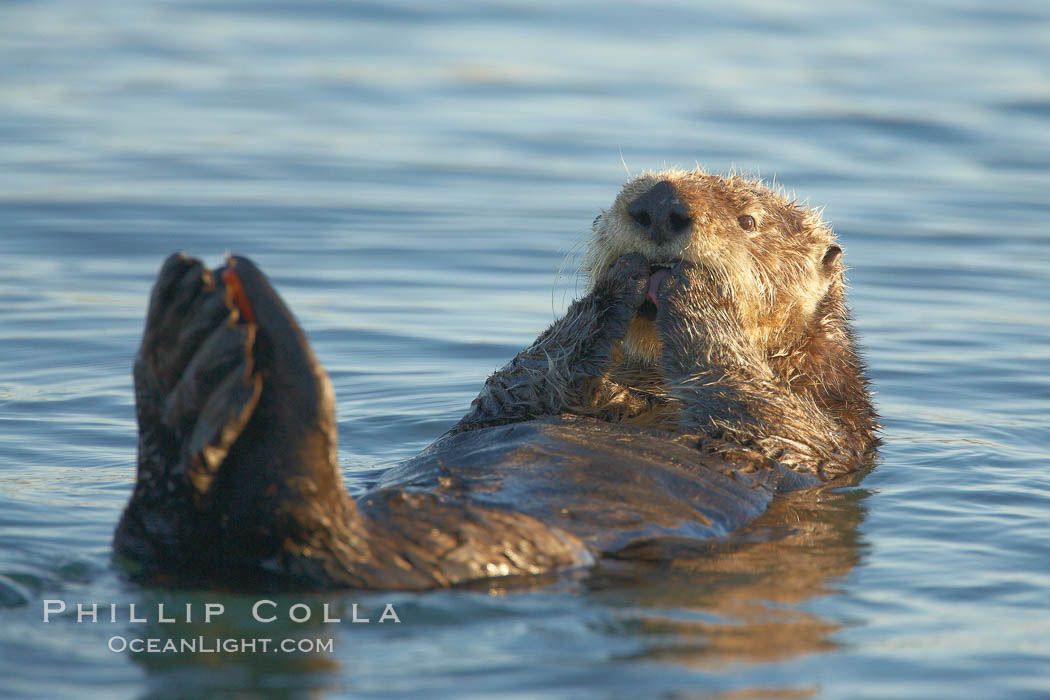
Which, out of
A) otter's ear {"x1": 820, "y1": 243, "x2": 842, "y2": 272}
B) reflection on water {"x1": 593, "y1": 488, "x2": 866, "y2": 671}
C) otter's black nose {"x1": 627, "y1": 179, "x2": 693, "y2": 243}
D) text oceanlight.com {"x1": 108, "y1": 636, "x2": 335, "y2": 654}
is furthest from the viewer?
otter's ear {"x1": 820, "y1": 243, "x2": 842, "y2": 272}

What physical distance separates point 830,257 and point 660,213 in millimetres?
1066

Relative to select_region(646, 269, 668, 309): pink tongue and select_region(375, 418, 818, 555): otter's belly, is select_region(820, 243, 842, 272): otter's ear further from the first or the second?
select_region(375, 418, 818, 555): otter's belly

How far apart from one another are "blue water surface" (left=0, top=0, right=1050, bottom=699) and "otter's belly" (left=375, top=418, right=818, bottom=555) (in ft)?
0.47

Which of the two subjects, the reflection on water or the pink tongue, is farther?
the pink tongue

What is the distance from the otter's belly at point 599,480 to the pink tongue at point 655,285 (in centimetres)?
46

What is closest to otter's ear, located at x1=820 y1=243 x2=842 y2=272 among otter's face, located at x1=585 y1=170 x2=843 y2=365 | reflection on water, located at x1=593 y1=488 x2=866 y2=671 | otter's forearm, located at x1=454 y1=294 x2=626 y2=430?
otter's face, located at x1=585 y1=170 x2=843 y2=365

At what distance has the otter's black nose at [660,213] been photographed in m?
4.69

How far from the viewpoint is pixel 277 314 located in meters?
3.35

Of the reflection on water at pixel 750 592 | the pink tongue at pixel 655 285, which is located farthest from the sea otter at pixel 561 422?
the reflection on water at pixel 750 592

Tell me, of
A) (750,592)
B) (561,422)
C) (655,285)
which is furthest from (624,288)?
(750,592)

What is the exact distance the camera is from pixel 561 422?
4719 mm

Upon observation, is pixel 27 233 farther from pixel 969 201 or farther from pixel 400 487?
pixel 969 201

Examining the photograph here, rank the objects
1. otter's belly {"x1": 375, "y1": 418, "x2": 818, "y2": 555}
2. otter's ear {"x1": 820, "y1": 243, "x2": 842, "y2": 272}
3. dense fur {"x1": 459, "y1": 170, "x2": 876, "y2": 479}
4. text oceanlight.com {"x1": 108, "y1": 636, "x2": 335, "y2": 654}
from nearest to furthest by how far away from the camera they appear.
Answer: text oceanlight.com {"x1": 108, "y1": 636, "x2": 335, "y2": 654}
otter's belly {"x1": 375, "y1": 418, "x2": 818, "y2": 555}
dense fur {"x1": 459, "y1": 170, "x2": 876, "y2": 479}
otter's ear {"x1": 820, "y1": 243, "x2": 842, "y2": 272}

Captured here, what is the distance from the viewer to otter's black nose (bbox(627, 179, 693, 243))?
4.69 metres
